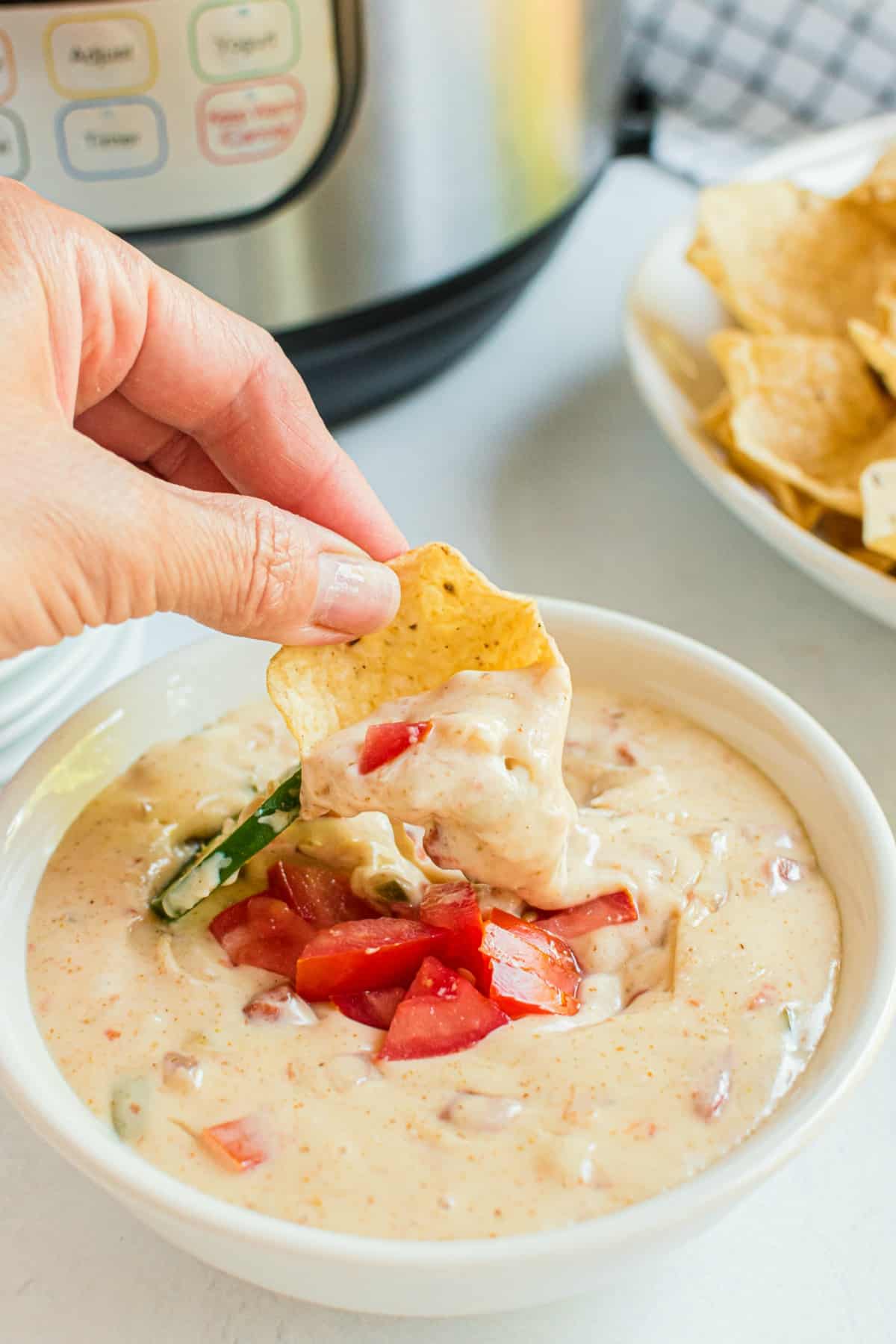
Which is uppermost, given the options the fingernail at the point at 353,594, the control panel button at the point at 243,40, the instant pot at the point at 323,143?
the control panel button at the point at 243,40

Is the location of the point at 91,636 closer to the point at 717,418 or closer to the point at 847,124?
the point at 717,418

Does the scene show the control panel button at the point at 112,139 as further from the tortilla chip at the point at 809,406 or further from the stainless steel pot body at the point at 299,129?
the tortilla chip at the point at 809,406

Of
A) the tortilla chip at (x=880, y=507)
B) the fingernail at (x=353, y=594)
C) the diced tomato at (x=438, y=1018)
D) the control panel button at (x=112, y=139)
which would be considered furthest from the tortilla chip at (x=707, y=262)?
the diced tomato at (x=438, y=1018)

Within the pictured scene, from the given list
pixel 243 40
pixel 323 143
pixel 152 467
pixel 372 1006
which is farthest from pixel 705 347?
pixel 372 1006

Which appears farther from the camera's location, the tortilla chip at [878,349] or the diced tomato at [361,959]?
the tortilla chip at [878,349]

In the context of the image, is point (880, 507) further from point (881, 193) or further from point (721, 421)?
point (881, 193)
